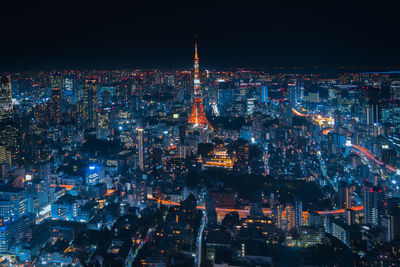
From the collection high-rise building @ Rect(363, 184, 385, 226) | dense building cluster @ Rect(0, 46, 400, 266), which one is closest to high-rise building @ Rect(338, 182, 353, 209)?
dense building cluster @ Rect(0, 46, 400, 266)

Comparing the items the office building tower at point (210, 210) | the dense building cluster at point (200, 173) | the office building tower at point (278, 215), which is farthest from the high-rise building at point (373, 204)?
the office building tower at point (210, 210)

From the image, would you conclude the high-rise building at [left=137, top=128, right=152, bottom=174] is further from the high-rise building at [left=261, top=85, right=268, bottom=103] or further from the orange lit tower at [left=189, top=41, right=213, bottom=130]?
the high-rise building at [left=261, top=85, right=268, bottom=103]

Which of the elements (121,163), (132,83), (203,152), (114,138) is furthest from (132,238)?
(132,83)

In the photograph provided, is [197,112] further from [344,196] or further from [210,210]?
[344,196]

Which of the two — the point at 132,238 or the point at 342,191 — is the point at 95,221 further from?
the point at 342,191

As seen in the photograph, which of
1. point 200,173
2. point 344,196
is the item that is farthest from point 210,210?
point 344,196

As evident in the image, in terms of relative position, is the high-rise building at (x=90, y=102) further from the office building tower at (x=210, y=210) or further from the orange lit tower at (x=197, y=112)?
the office building tower at (x=210, y=210)
